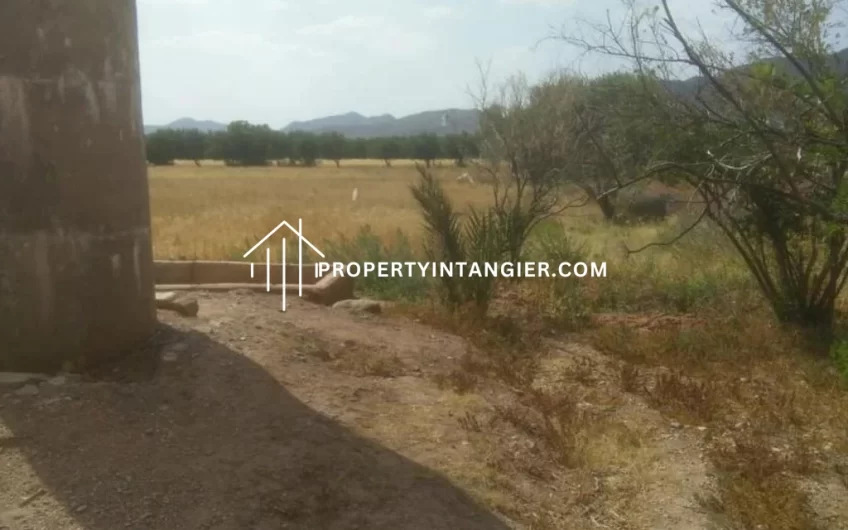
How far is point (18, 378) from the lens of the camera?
181 inches

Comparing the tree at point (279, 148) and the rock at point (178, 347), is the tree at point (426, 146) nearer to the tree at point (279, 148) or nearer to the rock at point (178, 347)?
the tree at point (279, 148)

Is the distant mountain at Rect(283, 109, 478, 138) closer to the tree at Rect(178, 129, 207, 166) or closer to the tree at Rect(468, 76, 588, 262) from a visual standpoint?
the tree at Rect(468, 76, 588, 262)

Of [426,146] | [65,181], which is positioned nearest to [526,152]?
[65,181]

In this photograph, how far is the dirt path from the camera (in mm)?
3771

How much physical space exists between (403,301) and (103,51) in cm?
455

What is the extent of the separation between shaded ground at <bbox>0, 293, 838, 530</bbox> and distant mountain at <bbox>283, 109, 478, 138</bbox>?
31.6 ft

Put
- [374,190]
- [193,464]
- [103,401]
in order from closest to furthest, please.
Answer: [193,464], [103,401], [374,190]

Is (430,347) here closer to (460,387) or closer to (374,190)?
(460,387)

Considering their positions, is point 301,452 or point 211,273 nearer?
point 301,452

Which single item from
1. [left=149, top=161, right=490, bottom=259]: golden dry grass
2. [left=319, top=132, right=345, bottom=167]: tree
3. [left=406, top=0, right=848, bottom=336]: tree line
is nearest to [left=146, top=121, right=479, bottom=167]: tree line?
[left=319, top=132, right=345, bottom=167]: tree

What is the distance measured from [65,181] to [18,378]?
1.07 metres

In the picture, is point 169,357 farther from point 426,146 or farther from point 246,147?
point 246,147

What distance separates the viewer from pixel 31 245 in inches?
181

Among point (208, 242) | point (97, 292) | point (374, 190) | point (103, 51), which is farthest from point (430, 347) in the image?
point (374, 190)
